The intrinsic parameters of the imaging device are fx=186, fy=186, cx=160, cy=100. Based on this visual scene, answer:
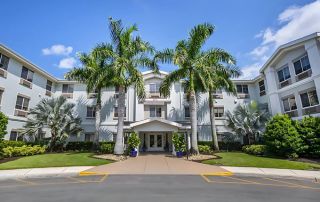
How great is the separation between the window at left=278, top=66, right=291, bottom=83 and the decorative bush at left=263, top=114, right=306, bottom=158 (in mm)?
7281

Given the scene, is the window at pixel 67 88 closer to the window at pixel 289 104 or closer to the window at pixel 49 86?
the window at pixel 49 86

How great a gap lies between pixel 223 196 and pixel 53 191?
21.2 ft

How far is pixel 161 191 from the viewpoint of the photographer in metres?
7.23

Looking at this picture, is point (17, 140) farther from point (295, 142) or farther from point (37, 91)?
point (295, 142)

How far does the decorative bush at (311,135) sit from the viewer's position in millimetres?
15031

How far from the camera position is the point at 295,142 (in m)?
15.3

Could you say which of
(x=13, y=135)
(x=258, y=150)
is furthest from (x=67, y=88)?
(x=258, y=150)

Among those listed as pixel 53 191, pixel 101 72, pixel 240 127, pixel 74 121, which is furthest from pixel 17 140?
pixel 240 127

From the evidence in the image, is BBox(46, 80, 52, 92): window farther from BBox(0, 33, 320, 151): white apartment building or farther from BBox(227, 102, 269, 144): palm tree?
BBox(227, 102, 269, 144): palm tree

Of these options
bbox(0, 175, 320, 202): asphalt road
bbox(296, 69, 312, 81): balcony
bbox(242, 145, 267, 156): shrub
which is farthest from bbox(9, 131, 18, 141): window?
bbox(296, 69, 312, 81): balcony

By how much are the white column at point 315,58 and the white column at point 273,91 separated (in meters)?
4.88

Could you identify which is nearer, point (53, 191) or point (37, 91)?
point (53, 191)

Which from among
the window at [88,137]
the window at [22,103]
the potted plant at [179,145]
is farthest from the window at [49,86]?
the potted plant at [179,145]

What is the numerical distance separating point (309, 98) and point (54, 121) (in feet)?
89.5
